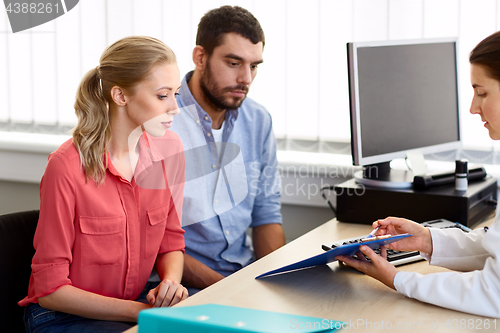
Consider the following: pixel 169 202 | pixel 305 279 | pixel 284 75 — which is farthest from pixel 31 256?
pixel 284 75

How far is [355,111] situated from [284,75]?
627 mm

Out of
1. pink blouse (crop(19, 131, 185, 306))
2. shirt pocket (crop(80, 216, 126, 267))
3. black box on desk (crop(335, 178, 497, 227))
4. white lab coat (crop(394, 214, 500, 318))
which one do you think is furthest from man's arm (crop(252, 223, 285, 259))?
white lab coat (crop(394, 214, 500, 318))

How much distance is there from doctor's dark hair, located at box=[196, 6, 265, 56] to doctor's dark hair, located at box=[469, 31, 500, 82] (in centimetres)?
77

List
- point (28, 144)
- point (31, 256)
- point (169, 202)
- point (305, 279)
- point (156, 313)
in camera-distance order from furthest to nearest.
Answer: point (28, 144)
point (169, 202)
point (31, 256)
point (305, 279)
point (156, 313)

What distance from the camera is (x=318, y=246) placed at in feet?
4.32

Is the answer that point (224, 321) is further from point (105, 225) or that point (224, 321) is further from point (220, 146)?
point (220, 146)

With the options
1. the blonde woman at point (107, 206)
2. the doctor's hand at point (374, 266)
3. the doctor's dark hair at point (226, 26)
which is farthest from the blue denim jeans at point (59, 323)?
the doctor's dark hair at point (226, 26)

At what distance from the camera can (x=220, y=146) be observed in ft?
5.37

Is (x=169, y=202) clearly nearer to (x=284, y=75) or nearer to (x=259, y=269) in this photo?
(x=259, y=269)

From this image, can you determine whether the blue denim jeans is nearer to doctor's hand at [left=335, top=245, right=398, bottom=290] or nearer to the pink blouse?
the pink blouse

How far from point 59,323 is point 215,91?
2.70 ft

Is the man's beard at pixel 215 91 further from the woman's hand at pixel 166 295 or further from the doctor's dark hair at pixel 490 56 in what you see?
the doctor's dark hair at pixel 490 56

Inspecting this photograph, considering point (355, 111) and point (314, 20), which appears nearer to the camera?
point (355, 111)

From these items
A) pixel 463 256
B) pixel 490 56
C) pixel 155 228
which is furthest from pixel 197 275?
pixel 490 56
